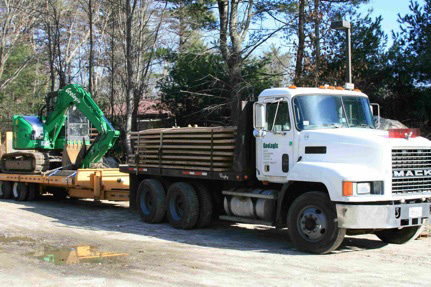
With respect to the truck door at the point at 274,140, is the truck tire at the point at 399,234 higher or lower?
lower

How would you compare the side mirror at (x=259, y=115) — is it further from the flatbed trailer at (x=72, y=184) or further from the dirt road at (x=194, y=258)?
the flatbed trailer at (x=72, y=184)

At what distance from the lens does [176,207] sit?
1305cm

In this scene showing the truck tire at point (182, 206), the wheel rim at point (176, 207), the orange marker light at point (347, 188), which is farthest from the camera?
the wheel rim at point (176, 207)

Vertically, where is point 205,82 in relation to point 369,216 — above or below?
above

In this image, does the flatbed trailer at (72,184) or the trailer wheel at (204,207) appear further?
the flatbed trailer at (72,184)

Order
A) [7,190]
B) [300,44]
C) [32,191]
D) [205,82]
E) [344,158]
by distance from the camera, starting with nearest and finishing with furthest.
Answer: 1. [344,158]
2. [32,191]
3. [7,190]
4. [300,44]
5. [205,82]

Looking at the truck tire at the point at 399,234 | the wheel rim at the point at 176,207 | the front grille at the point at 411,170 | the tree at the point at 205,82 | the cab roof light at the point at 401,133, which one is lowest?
the truck tire at the point at 399,234

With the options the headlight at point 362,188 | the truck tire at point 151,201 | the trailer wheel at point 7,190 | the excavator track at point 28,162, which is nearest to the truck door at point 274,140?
the headlight at point 362,188

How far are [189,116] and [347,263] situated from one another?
1822 cm

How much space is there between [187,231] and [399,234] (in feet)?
14.8

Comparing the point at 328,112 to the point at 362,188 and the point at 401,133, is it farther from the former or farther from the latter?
the point at 362,188

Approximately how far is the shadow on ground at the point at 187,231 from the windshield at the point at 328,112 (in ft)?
7.54

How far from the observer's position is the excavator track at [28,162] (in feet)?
61.1

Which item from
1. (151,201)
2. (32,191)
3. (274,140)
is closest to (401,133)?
(274,140)
